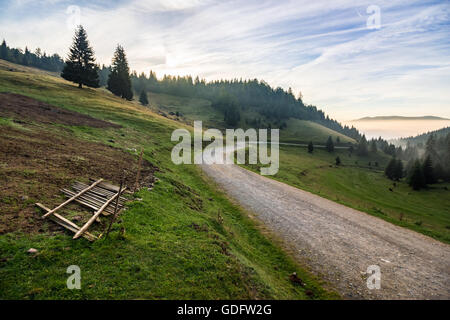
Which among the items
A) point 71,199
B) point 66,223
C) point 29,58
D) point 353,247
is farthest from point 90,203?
point 29,58

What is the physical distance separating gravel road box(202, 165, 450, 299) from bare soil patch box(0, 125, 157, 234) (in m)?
12.0

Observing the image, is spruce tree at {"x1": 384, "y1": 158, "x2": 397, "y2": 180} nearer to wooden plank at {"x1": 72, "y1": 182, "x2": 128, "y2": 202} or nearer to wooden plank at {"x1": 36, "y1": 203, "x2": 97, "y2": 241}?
wooden plank at {"x1": 72, "y1": 182, "x2": 128, "y2": 202}

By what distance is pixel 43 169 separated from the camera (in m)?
13.7

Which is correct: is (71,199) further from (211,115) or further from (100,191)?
(211,115)

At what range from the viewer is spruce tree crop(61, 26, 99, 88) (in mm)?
60594

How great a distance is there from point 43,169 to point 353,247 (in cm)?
2131

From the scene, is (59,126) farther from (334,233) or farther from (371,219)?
(371,219)

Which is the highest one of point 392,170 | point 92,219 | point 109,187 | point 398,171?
point 109,187

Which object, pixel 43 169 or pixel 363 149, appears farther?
pixel 363 149

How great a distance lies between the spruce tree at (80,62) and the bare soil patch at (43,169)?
51.2m

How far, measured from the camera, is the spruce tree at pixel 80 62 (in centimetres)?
6059

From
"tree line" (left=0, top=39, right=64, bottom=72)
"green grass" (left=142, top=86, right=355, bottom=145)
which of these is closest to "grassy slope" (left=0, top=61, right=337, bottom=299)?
"green grass" (left=142, top=86, right=355, bottom=145)
